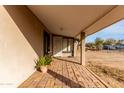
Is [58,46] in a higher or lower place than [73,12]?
lower

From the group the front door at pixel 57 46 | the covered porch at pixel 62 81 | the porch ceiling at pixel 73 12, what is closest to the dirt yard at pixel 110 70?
the covered porch at pixel 62 81

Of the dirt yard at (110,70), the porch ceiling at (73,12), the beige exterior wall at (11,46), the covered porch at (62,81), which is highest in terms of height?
the porch ceiling at (73,12)

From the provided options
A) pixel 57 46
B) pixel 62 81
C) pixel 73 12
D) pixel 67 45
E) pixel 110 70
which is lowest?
pixel 110 70

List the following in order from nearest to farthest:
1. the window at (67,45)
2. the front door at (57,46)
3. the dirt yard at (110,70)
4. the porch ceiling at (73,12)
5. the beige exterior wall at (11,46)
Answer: the beige exterior wall at (11,46) < the porch ceiling at (73,12) < the dirt yard at (110,70) < the front door at (57,46) < the window at (67,45)

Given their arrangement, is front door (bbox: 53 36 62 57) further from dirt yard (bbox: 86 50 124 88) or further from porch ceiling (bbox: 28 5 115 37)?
porch ceiling (bbox: 28 5 115 37)

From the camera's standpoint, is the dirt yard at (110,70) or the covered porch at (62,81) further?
the dirt yard at (110,70)

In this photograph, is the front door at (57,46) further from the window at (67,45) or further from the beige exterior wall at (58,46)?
the window at (67,45)

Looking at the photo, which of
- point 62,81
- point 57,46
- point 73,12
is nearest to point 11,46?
point 62,81

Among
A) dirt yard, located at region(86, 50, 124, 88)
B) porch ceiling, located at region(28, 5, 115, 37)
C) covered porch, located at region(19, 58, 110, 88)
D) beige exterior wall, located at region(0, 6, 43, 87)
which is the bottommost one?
dirt yard, located at region(86, 50, 124, 88)

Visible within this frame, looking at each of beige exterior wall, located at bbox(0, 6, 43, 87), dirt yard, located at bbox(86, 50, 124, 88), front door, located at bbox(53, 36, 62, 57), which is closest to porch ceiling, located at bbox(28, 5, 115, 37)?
beige exterior wall, located at bbox(0, 6, 43, 87)

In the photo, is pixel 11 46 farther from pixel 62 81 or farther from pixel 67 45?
pixel 67 45
